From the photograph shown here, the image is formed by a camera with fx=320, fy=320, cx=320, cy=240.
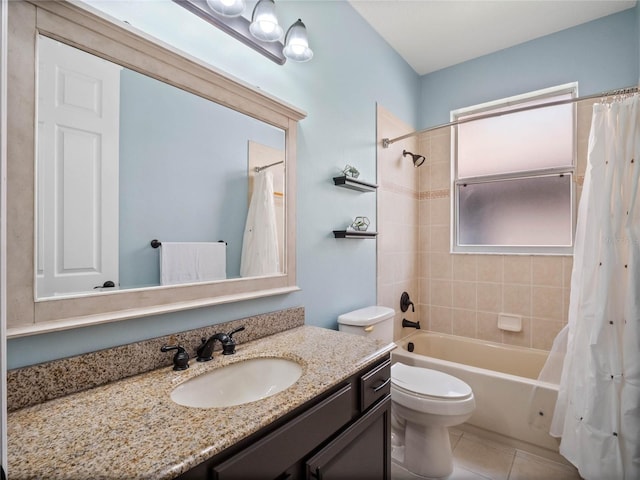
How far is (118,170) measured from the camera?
3.46ft

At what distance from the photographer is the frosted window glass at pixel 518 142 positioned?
96.2 inches

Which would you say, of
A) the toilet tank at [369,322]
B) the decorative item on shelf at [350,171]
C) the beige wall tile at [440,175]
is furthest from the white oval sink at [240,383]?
the beige wall tile at [440,175]

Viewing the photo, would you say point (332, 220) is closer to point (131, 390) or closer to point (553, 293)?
point (131, 390)

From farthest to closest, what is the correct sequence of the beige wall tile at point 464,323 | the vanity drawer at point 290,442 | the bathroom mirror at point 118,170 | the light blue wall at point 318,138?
the beige wall tile at point 464,323 → the light blue wall at point 318,138 → the bathroom mirror at point 118,170 → the vanity drawer at point 290,442

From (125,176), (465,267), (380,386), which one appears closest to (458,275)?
(465,267)

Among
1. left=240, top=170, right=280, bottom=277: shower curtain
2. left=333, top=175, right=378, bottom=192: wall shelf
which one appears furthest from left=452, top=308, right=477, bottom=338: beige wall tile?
left=240, top=170, right=280, bottom=277: shower curtain

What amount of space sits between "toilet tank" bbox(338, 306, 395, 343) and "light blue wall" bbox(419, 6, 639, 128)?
1.94 meters

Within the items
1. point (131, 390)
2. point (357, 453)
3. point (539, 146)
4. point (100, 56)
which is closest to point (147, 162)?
point (100, 56)

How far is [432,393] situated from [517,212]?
1737 millimetres

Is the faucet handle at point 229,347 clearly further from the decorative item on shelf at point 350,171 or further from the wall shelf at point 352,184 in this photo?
the decorative item on shelf at point 350,171

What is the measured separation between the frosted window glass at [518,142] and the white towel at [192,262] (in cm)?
237

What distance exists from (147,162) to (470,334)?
2.71 meters

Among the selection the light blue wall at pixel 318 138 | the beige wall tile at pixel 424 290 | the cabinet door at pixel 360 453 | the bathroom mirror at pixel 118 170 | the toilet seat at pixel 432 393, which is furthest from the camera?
the beige wall tile at pixel 424 290

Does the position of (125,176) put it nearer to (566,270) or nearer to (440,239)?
(440,239)
